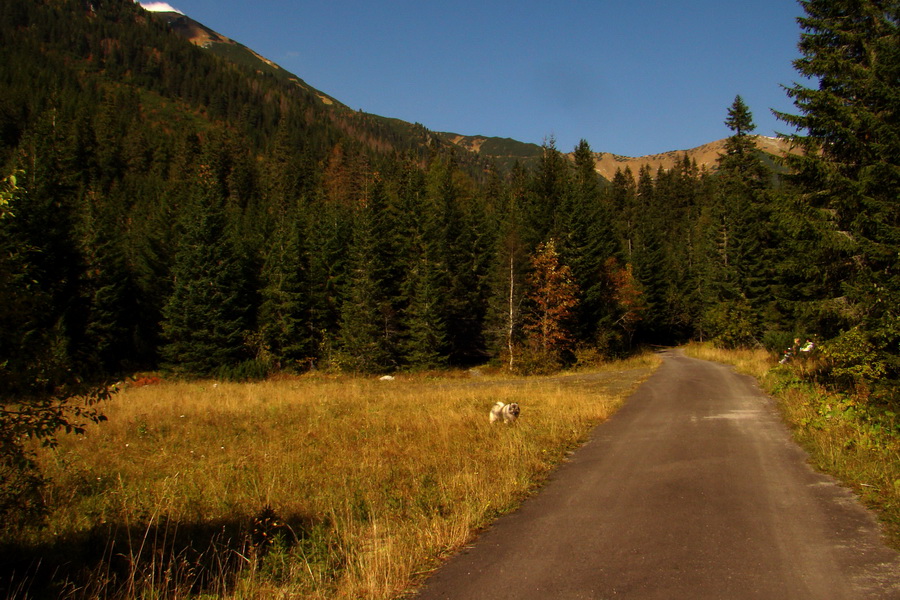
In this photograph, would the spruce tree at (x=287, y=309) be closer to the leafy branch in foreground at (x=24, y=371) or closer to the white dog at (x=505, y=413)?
the white dog at (x=505, y=413)

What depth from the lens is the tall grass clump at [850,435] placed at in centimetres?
640

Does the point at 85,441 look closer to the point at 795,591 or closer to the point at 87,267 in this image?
the point at 795,591

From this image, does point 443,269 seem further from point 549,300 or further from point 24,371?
point 24,371

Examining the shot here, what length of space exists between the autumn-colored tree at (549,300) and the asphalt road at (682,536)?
76.2 feet

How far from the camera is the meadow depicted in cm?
486

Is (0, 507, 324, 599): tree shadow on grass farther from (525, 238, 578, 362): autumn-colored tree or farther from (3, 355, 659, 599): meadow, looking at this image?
(525, 238, 578, 362): autumn-colored tree

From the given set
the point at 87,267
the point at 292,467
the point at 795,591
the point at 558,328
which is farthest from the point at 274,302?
the point at 795,591

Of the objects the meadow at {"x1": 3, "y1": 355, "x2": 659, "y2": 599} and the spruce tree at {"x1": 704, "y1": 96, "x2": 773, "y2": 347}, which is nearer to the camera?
the meadow at {"x1": 3, "y1": 355, "x2": 659, "y2": 599}

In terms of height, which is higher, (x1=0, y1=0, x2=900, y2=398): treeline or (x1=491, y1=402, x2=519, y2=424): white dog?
(x1=0, y1=0, x2=900, y2=398): treeline

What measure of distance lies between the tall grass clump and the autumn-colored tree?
56.4 feet

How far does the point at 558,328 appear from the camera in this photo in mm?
33062

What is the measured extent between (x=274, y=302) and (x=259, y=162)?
3631 inches

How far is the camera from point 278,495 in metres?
7.89

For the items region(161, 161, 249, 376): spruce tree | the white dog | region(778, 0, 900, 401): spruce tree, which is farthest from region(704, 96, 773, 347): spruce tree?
region(161, 161, 249, 376): spruce tree
